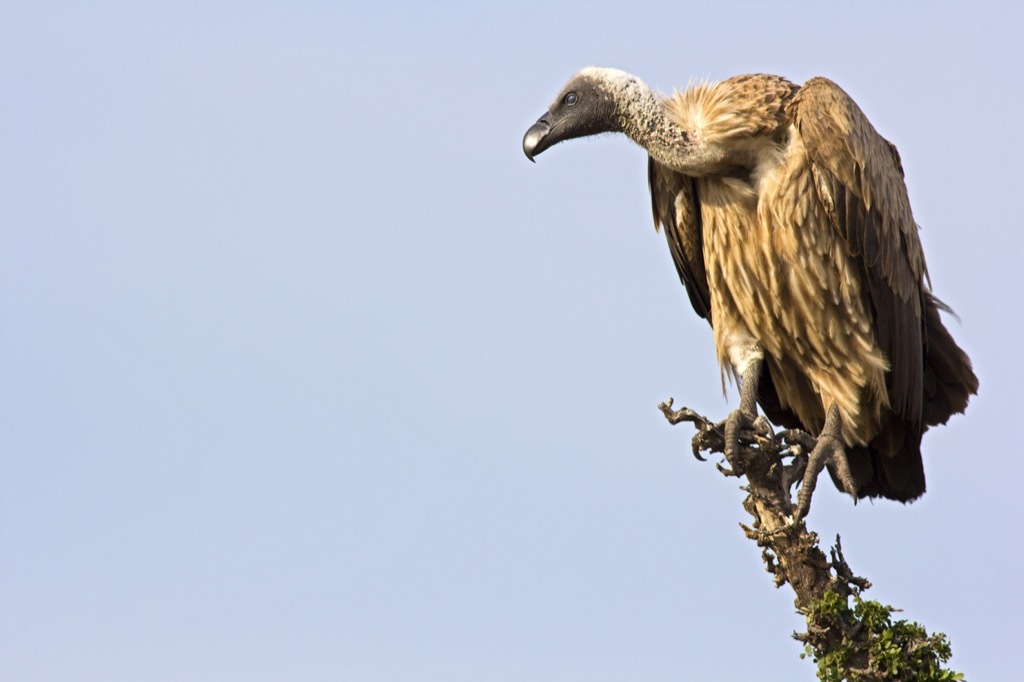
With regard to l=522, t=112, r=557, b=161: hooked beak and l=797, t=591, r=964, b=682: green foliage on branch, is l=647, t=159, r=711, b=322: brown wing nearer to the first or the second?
l=522, t=112, r=557, b=161: hooked beak

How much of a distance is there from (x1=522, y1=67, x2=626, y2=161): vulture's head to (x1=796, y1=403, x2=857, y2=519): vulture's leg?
2.10m

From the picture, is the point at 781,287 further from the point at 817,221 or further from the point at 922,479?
the point at 922,479

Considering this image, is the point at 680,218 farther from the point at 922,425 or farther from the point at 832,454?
the point at 922,425

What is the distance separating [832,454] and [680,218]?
1.66 metres

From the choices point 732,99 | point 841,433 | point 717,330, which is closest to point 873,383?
point 841,433

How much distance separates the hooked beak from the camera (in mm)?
8188

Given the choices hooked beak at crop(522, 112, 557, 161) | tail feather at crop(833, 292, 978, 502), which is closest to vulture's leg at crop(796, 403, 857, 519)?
tail feather at crop(833, 292, 978, 502)

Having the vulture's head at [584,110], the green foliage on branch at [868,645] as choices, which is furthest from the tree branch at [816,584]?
the vulture's head at [584,110]

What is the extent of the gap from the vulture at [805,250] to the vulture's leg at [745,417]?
17 mm

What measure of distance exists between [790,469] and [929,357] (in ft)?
5.55

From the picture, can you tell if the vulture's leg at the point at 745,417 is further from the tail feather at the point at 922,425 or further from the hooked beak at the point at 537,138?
the hooked beak at the point at 537,138

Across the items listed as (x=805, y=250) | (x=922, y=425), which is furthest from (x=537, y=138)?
(x=922, y=425)

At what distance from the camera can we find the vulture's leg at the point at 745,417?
7.36m

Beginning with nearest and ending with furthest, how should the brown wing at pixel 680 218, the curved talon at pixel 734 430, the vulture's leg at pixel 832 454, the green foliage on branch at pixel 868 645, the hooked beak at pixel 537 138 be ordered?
the green foliage on branch at pixel 868 645 < the curved talon at pixel 734 430 < the vulture's leg at pixel 832 454 < the hooked beak at pixel 537 138 < the brown wing at pixel 680 218
